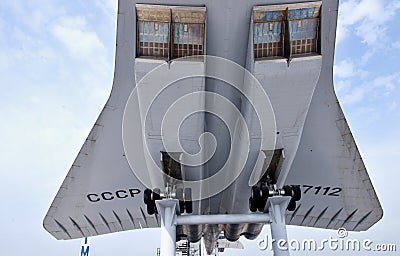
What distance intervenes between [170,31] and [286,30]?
1820 millimetres

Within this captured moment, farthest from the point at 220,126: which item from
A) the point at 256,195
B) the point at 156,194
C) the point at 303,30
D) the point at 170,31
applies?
the point at 303,30

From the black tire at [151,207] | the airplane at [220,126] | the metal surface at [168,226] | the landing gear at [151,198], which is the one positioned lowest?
the metal surface at [168,226]

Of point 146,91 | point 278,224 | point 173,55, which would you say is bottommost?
point 278,224

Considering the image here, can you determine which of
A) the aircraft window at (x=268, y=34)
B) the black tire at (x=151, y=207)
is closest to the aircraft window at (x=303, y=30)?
the aircraft window at (x=268, y=34)

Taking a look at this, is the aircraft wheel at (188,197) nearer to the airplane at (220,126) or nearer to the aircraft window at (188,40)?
the airplane at (220,126)

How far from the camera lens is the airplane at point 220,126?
554cm

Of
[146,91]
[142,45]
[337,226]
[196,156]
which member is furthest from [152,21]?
[337,226]

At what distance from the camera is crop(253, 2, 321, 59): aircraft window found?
535cm

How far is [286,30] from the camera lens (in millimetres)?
5492

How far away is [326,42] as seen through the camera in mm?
5801

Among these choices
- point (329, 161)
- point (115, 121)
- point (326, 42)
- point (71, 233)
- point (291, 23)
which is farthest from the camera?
point (71, 233)

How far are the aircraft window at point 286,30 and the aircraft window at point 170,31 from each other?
0.91m

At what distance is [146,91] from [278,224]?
11.5 ft

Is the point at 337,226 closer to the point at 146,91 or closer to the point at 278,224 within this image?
the point at 278,224
